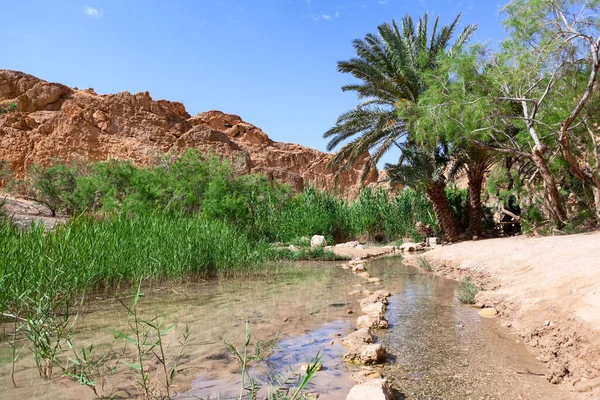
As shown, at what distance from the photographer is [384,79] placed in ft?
51.2

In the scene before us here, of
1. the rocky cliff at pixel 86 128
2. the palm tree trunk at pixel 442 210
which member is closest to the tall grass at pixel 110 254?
the palm tree trunk at pixel 442 210

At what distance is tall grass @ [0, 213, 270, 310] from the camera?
4.19 m

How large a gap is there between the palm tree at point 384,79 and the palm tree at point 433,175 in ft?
3.07

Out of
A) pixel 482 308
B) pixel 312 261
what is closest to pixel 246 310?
pixel 482 308

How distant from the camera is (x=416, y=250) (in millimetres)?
14172

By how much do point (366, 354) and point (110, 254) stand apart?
428cm

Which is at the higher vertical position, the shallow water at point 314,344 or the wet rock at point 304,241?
the wet rock at point 304,241

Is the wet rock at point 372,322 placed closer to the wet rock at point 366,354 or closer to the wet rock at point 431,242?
the wet rock at point 366,354

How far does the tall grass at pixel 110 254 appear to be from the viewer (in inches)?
165

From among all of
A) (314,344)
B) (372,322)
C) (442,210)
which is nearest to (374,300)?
(372,322)

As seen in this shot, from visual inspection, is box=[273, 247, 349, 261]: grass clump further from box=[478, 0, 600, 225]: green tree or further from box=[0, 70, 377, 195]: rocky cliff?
box=[0, 70, 377, 195]: rocky cliff

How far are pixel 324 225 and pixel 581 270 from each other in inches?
461

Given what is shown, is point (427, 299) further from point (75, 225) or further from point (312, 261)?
point (312, 261)

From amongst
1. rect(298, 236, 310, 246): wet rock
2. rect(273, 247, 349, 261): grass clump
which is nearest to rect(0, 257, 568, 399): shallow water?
rect(273, 247, 349, 261): grass clump
